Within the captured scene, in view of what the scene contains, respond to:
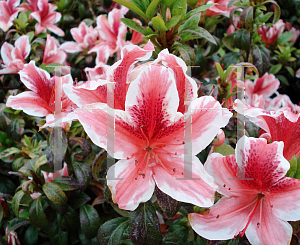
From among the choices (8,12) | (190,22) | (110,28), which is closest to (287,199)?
(190,22)

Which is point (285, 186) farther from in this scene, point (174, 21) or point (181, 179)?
point (174, 21)

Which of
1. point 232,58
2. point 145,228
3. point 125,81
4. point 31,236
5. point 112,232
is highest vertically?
point 125,81

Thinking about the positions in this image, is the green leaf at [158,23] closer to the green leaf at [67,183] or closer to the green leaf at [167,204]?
the green leaf at [167,204]

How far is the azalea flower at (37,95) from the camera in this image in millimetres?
934

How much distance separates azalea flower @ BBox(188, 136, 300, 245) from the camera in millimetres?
643

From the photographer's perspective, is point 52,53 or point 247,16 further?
point 52,53

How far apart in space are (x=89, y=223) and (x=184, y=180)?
0.51 m

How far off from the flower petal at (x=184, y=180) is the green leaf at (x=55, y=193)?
447 millimetres

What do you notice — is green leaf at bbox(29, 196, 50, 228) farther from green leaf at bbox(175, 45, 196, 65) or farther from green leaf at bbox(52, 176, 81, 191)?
green leaf at bbox(175, 45, 196, 65)

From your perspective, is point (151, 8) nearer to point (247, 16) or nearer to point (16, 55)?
point (247, 16)

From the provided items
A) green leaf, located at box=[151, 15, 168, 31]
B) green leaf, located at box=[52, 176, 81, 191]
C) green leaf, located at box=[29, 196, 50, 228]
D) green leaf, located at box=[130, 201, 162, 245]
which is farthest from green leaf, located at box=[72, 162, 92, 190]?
green leaf, located at box=[151, 15, 168, 31]

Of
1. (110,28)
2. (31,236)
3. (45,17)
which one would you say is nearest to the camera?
(31,236)

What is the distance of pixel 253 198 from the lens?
2.36ft

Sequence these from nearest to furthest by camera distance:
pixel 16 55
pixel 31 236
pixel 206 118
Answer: pixel 206 118
pixel 31 236
pixel 16 55
